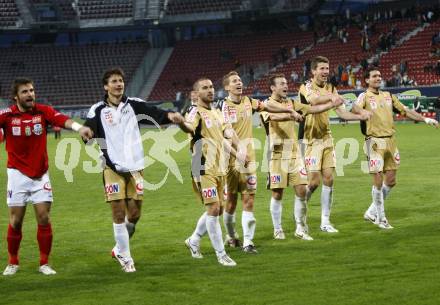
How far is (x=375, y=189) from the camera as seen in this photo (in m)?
13.9

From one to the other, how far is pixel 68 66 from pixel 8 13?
6001 millimetres

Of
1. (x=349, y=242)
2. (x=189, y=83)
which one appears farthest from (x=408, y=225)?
(x=189, y=83)

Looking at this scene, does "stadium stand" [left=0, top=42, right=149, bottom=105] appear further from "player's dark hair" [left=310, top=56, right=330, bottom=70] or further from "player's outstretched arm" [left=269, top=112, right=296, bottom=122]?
"player's outstretched arm" [left=269, top=112, right=296, bottom=122]

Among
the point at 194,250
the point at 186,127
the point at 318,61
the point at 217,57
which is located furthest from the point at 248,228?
the point at 217,57

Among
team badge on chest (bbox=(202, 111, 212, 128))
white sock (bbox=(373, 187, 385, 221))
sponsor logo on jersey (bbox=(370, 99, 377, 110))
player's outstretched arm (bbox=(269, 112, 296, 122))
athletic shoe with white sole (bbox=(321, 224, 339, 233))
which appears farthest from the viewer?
sponsor logo on jersey (bbox=(370, 99, 377, 110))

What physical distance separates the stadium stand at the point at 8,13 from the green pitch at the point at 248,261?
5067 cm

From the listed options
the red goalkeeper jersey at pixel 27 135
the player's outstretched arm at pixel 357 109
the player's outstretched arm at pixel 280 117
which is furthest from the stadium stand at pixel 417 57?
the red goalkeeper jersey at pixel 27 135

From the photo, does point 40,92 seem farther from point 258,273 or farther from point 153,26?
point 258,273

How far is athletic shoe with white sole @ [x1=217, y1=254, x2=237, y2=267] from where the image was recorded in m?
10.8

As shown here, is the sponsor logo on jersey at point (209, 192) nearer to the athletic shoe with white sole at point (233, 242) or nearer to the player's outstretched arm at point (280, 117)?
the athletic shoe with white sole at point (233, 242)

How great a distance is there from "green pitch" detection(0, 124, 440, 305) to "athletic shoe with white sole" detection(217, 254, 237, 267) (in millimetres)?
112

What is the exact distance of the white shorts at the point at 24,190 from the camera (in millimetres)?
10508

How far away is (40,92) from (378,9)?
973 inches

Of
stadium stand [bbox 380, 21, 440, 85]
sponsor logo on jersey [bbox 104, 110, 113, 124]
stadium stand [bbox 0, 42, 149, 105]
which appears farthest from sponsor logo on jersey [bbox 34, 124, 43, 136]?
stadium stand [bbox 0, 42, 149, 105]
